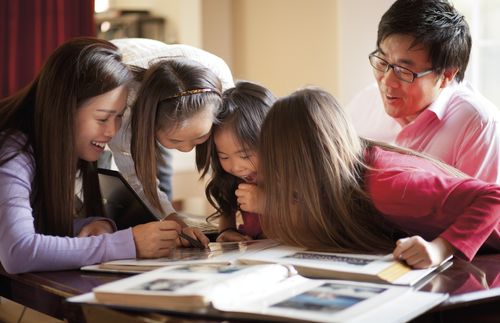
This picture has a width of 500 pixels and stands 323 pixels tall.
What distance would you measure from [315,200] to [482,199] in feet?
1.01

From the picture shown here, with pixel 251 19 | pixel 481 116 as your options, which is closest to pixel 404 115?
pixel 481 116

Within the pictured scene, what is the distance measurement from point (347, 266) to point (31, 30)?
218 cm

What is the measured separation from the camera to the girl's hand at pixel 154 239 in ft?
4.79

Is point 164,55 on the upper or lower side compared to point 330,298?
upper

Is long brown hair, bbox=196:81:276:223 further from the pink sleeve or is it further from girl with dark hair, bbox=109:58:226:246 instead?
the pink sleeve

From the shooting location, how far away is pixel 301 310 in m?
1.01

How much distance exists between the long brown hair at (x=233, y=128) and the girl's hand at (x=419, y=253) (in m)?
0.48

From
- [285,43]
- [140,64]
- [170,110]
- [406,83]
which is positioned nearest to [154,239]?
[170,110]

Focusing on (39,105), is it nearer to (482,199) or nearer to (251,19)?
(482,199)

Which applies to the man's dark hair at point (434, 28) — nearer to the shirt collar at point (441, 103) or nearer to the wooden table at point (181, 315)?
the shirt collar at point (441, 103)

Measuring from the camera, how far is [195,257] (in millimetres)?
1424

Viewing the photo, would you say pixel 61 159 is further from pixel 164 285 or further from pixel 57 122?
pixel 164 285

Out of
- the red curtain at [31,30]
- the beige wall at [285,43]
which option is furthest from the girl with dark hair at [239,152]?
the beige wall at [285,43]

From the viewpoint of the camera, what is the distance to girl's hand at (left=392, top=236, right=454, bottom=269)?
1266 mm
